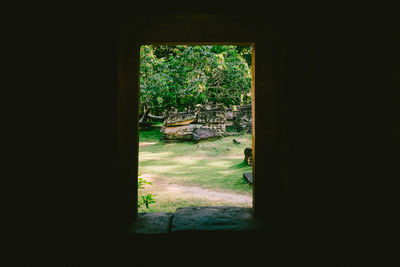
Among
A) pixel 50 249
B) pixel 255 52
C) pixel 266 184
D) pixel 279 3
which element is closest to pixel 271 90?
pixel 255 52

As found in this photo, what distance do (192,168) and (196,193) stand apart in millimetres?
2401

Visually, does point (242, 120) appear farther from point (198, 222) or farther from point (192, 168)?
point (198, 222)

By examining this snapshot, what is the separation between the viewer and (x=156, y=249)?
1662 millimetres

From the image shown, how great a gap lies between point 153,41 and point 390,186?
6.11ft

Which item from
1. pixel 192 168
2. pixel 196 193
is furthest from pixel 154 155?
pixel 196 193

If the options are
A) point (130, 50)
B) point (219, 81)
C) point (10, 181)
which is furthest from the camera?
point (219, 81)

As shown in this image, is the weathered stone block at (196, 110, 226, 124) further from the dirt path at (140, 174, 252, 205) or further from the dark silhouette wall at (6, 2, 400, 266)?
the dark silhouette wall at (6, 2, 400, 266)

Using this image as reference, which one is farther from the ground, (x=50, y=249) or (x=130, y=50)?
(x=130, y=50)

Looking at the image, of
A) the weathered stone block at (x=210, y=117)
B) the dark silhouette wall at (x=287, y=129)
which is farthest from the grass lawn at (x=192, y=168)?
the dark silhouette wall at (x=287, y=129)

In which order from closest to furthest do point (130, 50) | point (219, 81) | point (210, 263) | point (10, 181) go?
point (10, 181), point (210, 263), point (130, 50), point (219, 81)

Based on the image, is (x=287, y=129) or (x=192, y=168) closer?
(x=287, y=129)

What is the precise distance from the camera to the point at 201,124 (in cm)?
1317

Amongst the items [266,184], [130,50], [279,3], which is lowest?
[266,184]

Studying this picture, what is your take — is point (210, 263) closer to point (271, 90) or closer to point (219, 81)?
point (271, 90)
